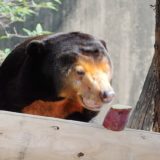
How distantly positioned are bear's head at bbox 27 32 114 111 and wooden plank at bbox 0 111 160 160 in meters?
0.76

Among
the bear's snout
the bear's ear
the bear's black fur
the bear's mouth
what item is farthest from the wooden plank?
the bear's ear

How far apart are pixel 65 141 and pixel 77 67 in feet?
3.79

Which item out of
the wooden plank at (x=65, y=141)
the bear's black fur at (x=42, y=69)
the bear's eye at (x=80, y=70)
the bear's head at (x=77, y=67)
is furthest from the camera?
the bear's black fur at (x=42, y=69)

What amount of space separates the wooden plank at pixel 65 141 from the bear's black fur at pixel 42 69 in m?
1.22

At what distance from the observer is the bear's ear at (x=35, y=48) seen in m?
3.36

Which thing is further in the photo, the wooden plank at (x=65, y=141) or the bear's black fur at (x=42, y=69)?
the bear's black fur at (x=42, y=69)

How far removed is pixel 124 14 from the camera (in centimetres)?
696

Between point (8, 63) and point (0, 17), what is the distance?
1657mm

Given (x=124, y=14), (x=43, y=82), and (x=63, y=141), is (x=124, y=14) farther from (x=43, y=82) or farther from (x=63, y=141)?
(x=63, y=141)

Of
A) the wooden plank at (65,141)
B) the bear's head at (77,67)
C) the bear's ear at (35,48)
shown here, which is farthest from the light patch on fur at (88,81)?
the wooden plank at (65,141)

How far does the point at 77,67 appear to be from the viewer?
3.10 meters

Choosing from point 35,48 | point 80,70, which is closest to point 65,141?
point 80,70

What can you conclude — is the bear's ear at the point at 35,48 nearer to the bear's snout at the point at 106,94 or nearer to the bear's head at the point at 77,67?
the bear's head at the point at 77,67

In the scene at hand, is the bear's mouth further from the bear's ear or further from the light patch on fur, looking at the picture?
the bear's ear
